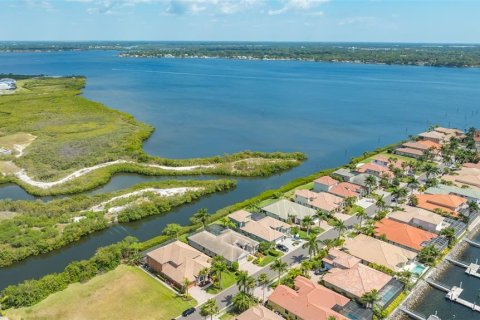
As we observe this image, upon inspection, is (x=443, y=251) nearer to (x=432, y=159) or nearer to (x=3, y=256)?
(x=432, y=159)

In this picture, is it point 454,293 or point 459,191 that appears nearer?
point 454,293

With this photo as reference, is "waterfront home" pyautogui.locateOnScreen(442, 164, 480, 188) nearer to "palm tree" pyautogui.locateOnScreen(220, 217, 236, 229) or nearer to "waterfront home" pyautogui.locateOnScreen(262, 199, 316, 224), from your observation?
"waterfront home" pyautogui.locateOnScreen(262, 199, 316, 224)

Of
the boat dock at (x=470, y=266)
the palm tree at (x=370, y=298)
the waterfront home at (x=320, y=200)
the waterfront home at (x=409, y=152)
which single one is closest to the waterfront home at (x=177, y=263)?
the palm tree at (x=370, y=298)

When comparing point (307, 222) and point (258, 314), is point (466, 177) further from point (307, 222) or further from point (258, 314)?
point (258, 314)

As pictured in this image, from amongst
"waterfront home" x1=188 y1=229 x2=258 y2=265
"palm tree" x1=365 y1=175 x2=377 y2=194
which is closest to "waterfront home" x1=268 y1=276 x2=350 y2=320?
"waterfront home" x1=188 y1=229 x2=258 y2=265

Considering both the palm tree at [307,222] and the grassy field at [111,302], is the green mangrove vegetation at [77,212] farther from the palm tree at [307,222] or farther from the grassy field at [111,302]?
the palm tree at [307,222]

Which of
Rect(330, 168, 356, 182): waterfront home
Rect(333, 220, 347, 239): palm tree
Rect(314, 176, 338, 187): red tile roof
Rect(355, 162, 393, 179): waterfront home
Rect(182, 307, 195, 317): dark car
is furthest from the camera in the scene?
Rect(355, 162, 393, 179): waterfront home

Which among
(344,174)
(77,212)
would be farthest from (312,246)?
(77,212)
